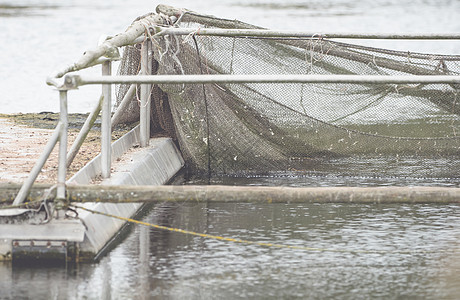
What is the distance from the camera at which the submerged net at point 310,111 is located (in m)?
9.42

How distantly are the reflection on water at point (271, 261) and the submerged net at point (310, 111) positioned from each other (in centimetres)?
128

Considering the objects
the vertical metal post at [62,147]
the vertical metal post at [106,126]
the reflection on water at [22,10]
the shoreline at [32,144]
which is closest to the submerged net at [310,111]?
the shoreline at [32,144]

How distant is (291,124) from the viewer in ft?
31.2

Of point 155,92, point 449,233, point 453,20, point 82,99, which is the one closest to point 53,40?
point 82,99

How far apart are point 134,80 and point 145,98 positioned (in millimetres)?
3050

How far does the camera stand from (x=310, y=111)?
9469 millimetres

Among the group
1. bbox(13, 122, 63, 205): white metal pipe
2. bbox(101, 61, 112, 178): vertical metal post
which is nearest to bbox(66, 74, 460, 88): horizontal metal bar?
bbox(13, 122, 63, 205): white metal pipe

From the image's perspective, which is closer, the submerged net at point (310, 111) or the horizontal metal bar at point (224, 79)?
the horizontal metal bar at point (224, 79)

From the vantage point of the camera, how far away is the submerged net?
942 centimetres

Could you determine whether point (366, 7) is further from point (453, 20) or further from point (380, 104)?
point (380, 104)

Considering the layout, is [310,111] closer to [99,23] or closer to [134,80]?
[134,80]

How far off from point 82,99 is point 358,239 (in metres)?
9.55

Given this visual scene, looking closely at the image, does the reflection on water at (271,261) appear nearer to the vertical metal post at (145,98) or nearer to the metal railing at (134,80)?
the metal railing at (134,80)

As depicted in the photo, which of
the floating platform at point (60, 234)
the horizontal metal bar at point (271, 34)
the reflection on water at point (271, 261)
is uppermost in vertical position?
the horizontal metal bar at point (271, 34)
